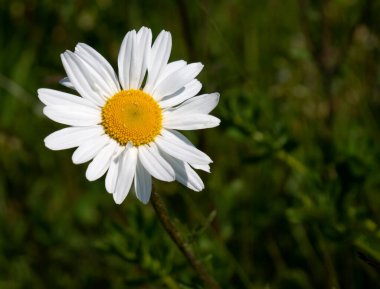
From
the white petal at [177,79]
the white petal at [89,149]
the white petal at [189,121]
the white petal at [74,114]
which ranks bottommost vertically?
the white petal at [89,149]

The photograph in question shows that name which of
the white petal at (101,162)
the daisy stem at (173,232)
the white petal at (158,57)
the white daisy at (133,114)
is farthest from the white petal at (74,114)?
the daisy stem at (173,232)

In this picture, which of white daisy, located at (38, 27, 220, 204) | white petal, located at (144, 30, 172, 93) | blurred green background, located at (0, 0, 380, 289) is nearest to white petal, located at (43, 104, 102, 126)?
white daisy, located at (38, 27, 220, 204)

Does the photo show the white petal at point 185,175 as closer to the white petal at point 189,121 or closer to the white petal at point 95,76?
the white petal at point 189,121

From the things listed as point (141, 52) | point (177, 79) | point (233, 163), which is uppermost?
point (141, 52)

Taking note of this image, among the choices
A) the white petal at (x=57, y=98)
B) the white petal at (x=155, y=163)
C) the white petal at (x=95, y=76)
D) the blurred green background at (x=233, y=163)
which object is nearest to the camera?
the white petal at (x=155, y=163)

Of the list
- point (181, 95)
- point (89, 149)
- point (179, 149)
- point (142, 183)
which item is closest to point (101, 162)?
point (89, 149)

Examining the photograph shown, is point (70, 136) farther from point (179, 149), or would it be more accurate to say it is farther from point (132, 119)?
point (179, 149)

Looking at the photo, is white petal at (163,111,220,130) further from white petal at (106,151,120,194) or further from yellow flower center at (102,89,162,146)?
white petal at (106,151,120,194)
